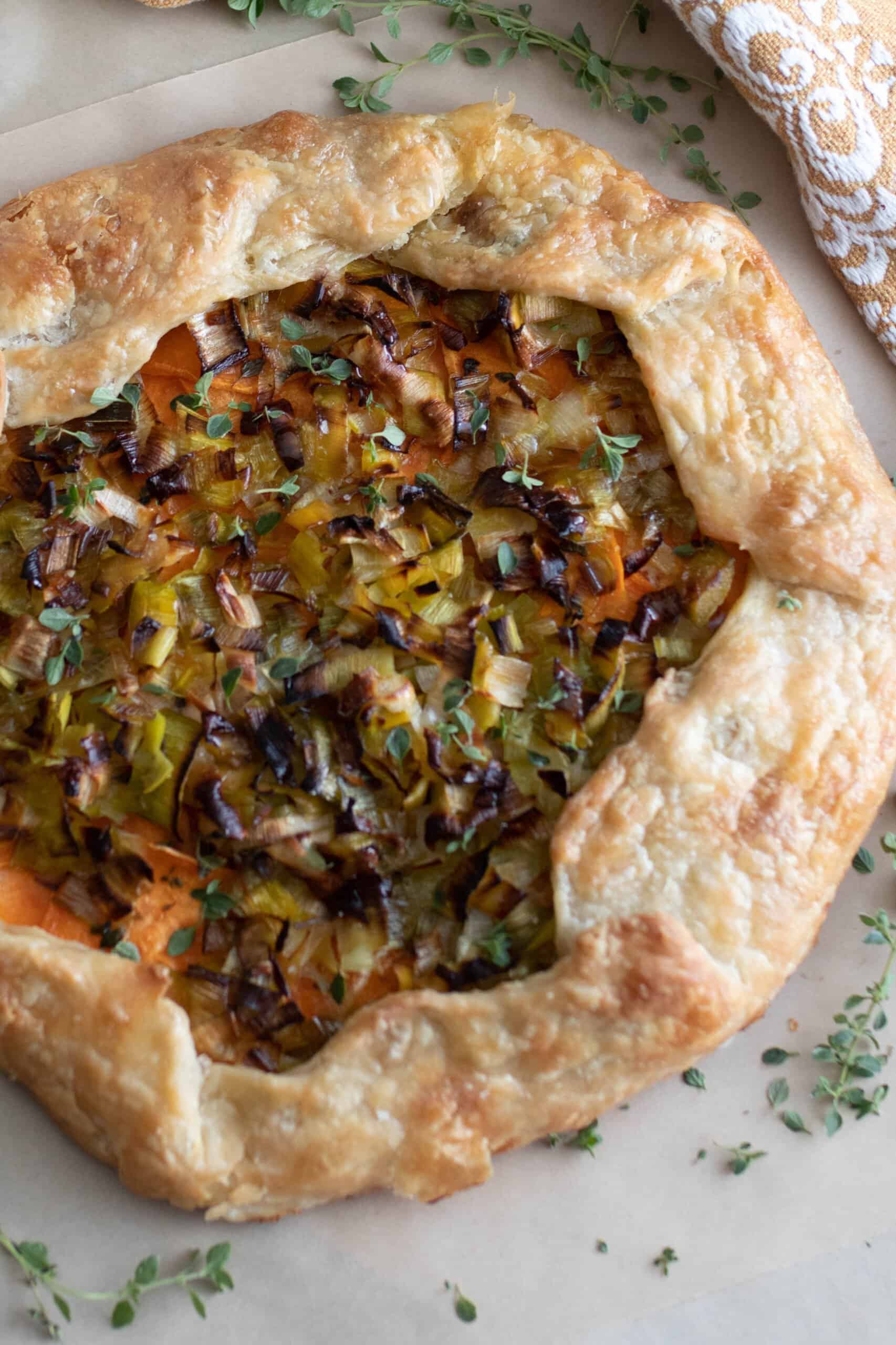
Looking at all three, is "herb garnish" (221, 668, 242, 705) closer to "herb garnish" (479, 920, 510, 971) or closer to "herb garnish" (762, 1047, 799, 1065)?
"herb garnish" (479, 920, 510, 971)

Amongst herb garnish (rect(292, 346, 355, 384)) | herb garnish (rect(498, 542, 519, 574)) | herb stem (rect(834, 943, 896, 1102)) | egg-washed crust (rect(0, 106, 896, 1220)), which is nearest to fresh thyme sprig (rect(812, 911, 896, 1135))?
herb stem (rect(834, 943, 896, 1102))

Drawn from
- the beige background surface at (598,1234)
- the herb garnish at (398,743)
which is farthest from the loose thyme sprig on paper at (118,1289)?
the herb garnish at (398,743)

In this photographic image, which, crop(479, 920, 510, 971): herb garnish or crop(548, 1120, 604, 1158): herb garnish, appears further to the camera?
crop(548, 1120, 604, 1158): herb garnish

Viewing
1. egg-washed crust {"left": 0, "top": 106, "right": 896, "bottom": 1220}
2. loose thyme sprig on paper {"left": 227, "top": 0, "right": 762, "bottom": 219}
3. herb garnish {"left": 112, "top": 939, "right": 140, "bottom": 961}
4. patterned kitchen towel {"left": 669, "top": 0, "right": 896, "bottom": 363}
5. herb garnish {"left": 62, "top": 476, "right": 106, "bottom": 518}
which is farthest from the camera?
loose thyme sprig on paper {"left": 227, "top": 0, "right": 762, "bottom": 219}

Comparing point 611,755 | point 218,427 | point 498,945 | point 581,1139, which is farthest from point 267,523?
point 581,1139

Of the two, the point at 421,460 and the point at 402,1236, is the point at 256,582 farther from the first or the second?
the point at 402,1236

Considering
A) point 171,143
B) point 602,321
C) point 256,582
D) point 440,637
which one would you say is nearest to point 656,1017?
point 440,637

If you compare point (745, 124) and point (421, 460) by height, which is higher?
point (745, 124)
